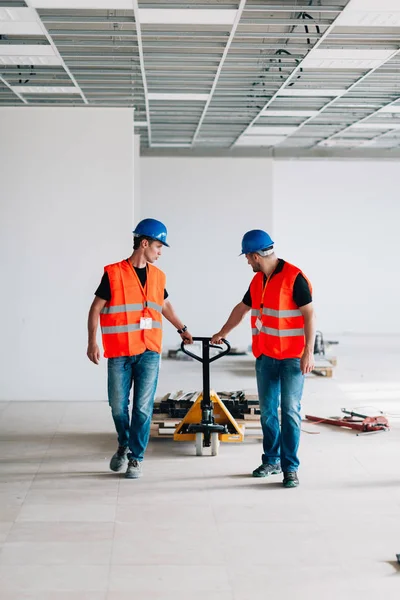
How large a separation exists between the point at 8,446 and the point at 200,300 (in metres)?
8.87

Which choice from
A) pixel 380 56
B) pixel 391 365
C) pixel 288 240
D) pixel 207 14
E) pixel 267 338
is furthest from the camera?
pixel 288 240

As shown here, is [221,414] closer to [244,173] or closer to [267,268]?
[267,268]

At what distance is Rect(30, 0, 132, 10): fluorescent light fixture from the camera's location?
20.5 feet

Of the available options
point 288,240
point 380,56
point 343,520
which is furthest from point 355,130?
point 343,520

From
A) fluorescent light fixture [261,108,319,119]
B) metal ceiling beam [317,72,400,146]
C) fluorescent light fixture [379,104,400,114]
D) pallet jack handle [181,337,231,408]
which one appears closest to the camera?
pallet jack handle [181,337,231,408]

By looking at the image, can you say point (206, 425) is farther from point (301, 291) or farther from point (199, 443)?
point (301, 291)

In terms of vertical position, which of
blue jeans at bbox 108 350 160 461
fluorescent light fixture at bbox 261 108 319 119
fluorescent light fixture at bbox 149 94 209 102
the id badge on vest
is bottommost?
blue jeans at bbox 108 350 160 461

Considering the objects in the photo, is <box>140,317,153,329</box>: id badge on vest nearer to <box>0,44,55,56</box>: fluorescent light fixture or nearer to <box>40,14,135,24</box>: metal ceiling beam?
<box>40,14,135,24</box>: metal ceiling beam

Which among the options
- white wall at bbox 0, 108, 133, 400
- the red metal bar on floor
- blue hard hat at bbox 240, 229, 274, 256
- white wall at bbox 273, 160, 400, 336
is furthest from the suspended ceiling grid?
white wall at bbox 273, 160, 400, 336

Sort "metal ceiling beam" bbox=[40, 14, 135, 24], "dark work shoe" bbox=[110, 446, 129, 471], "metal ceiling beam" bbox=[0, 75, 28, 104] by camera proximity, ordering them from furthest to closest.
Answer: "metal ceiling beam" bbox=[0, 75, 28, 104], "metal ceiling beam" bbox=[40, 14, 135, 24], "dark work shoe" bbox=[110, 446, 129, 471]

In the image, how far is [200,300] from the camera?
50.4 feet

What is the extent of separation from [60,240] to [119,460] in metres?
3.59

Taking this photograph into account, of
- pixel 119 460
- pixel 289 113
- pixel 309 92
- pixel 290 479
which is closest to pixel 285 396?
pixel 290 479

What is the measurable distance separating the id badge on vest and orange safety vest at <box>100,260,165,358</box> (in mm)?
27
